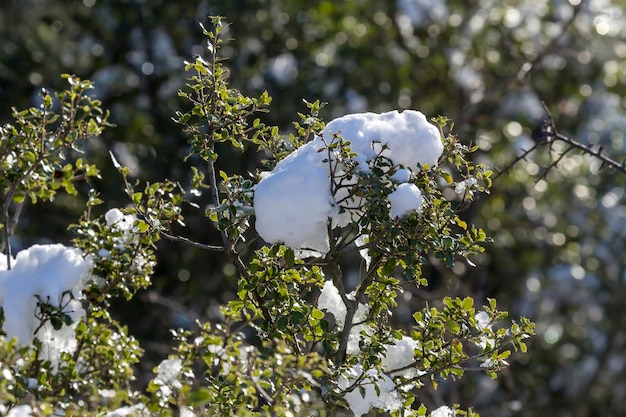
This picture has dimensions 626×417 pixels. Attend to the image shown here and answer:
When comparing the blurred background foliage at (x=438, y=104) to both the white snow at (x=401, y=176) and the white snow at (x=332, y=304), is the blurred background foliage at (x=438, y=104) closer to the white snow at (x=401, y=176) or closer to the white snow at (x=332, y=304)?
the white snow at (x=332, y=304)

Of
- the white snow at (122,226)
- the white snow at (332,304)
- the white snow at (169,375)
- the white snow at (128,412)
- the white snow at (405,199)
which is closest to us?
the white snow at (405,199)

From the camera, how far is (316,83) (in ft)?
22.9

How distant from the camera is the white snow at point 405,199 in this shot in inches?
81.3

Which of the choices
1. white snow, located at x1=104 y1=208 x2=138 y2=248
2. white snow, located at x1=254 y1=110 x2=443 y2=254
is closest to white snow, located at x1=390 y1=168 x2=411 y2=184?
white snow, located at x1=254 y1=110 x2=443 y2=254

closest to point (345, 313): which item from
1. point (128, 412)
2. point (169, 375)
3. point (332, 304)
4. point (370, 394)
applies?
point (332, 304)

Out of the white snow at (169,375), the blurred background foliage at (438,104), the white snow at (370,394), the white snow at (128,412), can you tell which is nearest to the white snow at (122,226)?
the white snow at (169,375)

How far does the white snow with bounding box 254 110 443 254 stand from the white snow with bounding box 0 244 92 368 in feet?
2.43

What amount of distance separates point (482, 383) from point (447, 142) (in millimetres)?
5351

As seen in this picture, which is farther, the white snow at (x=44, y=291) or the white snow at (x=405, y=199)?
the white snow at (x=44, y=291)

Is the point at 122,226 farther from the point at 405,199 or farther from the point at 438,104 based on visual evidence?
the point at 438,104

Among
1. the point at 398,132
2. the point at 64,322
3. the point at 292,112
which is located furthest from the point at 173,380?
the point at 292,112

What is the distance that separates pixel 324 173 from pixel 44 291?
914 millimetres

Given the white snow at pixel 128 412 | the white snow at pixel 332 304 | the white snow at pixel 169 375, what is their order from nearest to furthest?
1. the white snow at pixel 128 412
2. the white snow at pixel 169 375
3. the white snow at pixel 332 304

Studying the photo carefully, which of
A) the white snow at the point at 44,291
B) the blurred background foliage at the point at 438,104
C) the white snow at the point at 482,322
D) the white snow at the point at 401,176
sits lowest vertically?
the white snow at the point at 482,322
